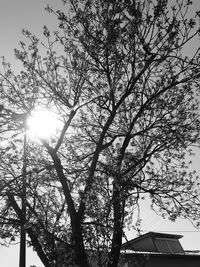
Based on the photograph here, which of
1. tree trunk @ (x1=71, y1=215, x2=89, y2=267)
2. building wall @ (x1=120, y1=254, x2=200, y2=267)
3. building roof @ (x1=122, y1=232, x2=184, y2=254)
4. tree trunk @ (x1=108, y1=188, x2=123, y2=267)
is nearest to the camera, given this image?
tree trunk @ (x1=71, y1=215, x2=89, y2=267)

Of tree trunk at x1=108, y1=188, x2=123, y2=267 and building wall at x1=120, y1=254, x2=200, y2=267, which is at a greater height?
building wall at x1=120, y1=254, x2=200, y2=267

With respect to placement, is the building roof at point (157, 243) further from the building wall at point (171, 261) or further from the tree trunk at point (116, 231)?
the tree trunk at point (116, 231)

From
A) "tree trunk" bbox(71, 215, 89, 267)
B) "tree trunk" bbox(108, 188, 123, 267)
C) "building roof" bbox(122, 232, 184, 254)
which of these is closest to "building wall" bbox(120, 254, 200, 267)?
"building roof" bbox(122, 232, 184, 254)

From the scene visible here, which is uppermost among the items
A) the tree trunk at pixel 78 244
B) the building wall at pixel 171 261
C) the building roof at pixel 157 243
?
the building roof at pixel 157 243

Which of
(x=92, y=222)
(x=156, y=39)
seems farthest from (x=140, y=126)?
(x=92, y=222)

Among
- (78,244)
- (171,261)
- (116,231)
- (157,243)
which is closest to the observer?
(78,244)

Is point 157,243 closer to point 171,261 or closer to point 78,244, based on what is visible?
point 171,261

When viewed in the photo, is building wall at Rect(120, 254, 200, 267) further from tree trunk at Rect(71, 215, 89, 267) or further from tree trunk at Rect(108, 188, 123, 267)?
tree trunk at Rect(71, 215, 89, 267)

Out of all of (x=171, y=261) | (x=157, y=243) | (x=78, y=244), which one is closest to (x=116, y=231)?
(x=78, y=244)

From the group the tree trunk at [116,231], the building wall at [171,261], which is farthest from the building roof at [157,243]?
the tree trunk at [116,231]

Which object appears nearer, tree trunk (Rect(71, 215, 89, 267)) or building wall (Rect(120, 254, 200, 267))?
tree trunk (Rect(71, 215, 89, 267))

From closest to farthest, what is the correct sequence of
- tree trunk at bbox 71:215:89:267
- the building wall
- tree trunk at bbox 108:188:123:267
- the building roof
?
tree trunk at bbox 71:215:89:267, tree trunk at bbox 108:188:123:267, the building wall, the building roof

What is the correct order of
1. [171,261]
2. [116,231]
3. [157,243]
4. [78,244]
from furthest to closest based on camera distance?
[157,243], [171,261], [116,231], [78,244]

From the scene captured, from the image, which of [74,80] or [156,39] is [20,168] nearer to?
[74,80]
